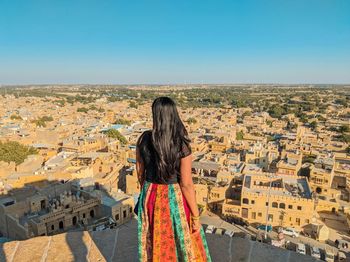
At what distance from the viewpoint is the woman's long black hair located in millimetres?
2441

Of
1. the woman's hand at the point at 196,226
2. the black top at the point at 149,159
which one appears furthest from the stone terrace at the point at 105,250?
the black top at the point at 149,159

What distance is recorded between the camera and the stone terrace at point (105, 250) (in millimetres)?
3820

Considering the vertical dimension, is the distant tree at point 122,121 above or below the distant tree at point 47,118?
below

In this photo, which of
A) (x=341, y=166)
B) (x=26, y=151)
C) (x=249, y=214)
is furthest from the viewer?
(x=26, y=151)

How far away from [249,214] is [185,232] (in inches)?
460

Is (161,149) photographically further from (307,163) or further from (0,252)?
(307,163)

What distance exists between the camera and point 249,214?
1364cm

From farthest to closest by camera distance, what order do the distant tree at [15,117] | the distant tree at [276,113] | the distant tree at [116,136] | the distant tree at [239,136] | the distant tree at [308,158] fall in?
the distant tree at [276,113] < the distant tree at [15,117] < the distant tree at [239,136] < the distant tree at [116,136] < the distant tree at [308,158]

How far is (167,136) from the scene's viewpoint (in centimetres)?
246

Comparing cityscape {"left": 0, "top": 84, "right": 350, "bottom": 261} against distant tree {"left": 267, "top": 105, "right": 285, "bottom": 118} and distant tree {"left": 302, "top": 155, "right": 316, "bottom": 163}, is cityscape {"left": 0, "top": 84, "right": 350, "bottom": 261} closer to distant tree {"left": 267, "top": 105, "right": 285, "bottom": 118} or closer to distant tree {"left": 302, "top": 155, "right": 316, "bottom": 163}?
distant tree {"left": 302, "top": 155, "right": 316, "bottom": 163}

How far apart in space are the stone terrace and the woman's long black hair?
1906mm

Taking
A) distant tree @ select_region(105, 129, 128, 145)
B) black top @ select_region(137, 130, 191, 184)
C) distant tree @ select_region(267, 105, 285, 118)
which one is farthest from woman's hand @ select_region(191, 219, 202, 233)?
distant tree @ select_region(267, 105, 285, 118)

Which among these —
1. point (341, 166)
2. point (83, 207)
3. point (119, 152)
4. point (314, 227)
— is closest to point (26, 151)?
point (119, 152)

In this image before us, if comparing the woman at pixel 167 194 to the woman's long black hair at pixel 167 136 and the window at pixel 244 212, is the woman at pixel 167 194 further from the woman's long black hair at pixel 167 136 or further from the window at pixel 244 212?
the window at pixel 244 212
